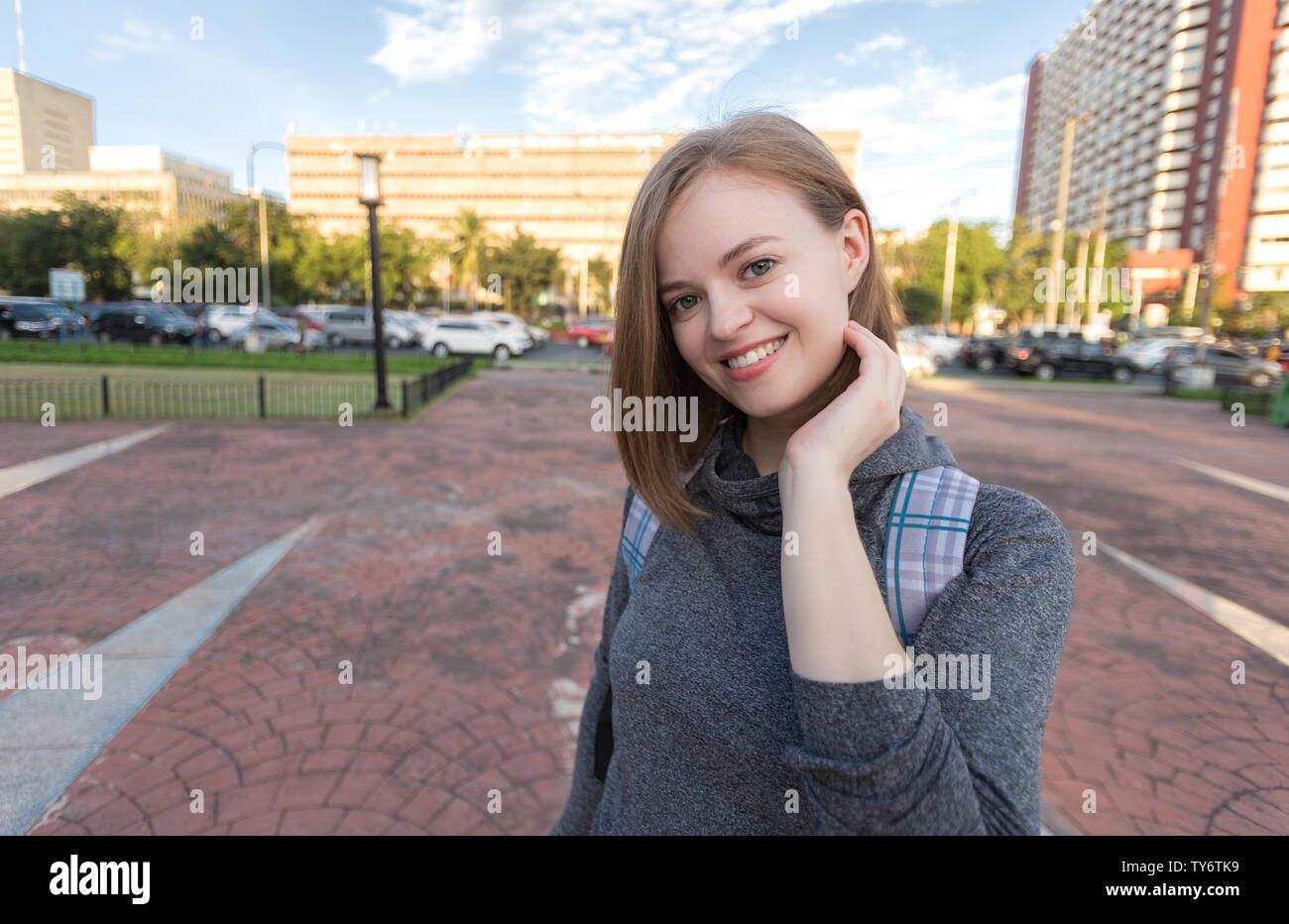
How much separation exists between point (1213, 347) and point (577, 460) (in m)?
27.1

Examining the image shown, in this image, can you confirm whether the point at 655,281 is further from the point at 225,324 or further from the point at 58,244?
the point at 58,244

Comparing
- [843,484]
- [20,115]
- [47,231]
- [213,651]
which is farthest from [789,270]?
[47,231]

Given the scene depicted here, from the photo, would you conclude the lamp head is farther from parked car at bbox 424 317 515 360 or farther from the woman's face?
parked car at bbox 424 317 515 360

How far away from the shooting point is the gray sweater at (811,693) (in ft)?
2.75

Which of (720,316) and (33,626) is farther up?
(720,316)

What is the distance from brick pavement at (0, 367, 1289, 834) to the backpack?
8.01 feet

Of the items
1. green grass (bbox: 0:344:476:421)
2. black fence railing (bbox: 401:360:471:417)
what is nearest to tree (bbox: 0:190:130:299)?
green grass (bbox: 0:344:476:421)

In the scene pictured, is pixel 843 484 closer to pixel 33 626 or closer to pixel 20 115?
pixel 33 626

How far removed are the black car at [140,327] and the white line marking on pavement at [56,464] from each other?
840 inches

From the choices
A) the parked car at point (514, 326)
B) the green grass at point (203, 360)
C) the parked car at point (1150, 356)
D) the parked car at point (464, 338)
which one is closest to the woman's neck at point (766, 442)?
the green grass at point (203, 360)

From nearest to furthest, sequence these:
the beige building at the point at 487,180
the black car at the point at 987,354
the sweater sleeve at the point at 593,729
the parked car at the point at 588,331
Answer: the sweater sleeve at the point at 593,729 < the black car at the point at 987,354 < the parked car at the point at 588,331 < the beige building at the point at 487,180

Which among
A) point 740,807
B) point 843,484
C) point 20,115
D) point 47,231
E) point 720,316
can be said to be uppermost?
point 47,231

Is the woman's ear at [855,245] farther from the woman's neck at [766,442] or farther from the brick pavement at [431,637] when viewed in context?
the brick pavement at [431,637]

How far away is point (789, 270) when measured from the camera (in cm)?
113
